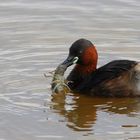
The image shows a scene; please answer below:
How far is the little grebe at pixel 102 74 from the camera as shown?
10508 millimetres

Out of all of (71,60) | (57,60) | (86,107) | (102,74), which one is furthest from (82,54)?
(57,60)

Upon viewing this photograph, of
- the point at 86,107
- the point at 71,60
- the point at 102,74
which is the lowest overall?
the point at 86,107

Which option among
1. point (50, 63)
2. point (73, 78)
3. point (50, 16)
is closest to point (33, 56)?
point (50, 63)

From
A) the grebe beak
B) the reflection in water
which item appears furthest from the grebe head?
the reflection in water

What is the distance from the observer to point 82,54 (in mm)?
10820

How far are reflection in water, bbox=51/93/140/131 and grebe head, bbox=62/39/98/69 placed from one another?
1.66 feet

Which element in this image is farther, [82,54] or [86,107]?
[82,54]

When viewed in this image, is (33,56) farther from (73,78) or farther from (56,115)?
(56,115)

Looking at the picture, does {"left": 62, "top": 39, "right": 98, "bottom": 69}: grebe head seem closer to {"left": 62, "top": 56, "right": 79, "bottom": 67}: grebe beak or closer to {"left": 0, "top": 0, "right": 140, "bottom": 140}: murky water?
{"left": 62, "top": 56, "right": 79, "bottom": 67}: grebe beak

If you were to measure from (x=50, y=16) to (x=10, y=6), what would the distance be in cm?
95

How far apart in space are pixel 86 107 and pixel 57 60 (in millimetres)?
1682

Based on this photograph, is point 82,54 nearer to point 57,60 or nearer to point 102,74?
point 102,74

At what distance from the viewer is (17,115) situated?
9.68m

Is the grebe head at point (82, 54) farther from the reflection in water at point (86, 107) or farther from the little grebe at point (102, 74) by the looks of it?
the reflection in water at point (86, 107)
